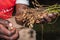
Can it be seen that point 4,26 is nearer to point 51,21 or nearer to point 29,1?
point 51,21

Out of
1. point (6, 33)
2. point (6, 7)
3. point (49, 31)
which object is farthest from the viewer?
point (6, 7)

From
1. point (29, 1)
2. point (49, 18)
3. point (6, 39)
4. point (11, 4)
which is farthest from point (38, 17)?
point (11, 4)

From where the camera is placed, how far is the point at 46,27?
32.2 inches

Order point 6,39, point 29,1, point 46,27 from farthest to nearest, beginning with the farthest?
point 29,1 < point 46,27 < point 6,39

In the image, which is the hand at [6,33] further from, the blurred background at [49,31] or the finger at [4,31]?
the blurred background at [49,31]

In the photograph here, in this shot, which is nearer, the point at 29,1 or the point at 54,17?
the point at 54,17

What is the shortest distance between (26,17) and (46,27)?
4.8 inches

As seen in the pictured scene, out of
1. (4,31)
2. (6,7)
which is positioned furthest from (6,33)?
(6,7)

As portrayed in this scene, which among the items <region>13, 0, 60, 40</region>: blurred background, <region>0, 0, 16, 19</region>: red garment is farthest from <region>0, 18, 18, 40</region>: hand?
<region>0, 0, 16, 19</region>: red garment

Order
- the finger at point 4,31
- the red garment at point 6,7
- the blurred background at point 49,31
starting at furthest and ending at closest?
Result: the red garment at point 6,7, the blurred background at point 49,31, the finger at point 4,31

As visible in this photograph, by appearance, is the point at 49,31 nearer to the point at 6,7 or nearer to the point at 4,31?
the point at 4,31

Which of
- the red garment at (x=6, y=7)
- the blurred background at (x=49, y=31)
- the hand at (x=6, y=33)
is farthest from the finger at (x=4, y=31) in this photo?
the red garment at (x=6, y=7)

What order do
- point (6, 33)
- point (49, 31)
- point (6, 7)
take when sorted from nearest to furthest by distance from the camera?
1. point (6, 33)
2. point (49, 31)
3. point (6, 7)

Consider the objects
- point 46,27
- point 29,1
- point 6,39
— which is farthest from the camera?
point 29,1
